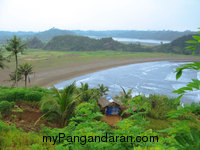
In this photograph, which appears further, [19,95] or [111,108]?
[111,108]

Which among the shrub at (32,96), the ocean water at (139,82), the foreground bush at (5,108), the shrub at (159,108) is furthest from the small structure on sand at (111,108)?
the ocean water at (139,82)

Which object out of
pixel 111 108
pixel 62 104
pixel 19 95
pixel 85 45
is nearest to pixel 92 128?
pixel 62 104

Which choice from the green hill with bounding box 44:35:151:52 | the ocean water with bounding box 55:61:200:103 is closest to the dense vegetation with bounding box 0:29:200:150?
the ocean water with bounding box 55:61:200:103

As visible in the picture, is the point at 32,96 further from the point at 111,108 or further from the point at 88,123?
the point at 88,123

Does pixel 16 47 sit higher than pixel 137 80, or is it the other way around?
pixel 16 47

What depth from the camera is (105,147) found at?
2525mm

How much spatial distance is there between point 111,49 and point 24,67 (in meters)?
69.6

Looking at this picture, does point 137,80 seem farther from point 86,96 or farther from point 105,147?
point 105,147

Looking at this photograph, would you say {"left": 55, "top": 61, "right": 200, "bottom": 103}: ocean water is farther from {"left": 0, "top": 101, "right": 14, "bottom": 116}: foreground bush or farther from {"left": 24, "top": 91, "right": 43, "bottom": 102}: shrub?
{"left": 0, "top": 101, "right": 14, "bottom": 116}: foreground bush

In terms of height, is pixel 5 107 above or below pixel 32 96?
above

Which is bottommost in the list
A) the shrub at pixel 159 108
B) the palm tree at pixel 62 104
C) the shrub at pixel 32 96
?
the shrub at pixel 159 108

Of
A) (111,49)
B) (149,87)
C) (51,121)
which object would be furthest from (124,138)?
(111,49)

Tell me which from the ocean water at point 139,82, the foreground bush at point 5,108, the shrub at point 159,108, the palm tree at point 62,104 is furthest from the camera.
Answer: the ocean water at point 139,82

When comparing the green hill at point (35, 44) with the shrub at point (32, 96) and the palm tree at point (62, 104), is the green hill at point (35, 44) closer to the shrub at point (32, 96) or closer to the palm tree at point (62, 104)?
the shrub at point (32, 96)
